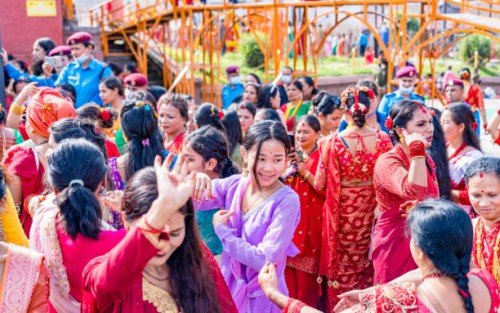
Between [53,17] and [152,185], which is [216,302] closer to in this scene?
[152,185]

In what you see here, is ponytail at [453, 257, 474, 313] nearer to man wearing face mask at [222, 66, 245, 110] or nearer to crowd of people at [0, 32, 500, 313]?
crowd of people at [0, 32, 500, 313]

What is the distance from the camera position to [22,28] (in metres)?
15.2

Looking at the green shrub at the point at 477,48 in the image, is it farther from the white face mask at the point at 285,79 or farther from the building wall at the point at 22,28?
the white face mask at the point at 285,79

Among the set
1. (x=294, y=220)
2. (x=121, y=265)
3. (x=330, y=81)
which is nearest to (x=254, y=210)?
(x=294, y=220)

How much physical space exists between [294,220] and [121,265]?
133cm

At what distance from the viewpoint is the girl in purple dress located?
318 centimetres

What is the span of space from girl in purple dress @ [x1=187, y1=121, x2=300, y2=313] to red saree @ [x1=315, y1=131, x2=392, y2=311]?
1028mm

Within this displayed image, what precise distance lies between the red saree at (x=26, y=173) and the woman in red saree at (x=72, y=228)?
1169mm

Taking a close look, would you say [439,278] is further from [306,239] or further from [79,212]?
[306,239]

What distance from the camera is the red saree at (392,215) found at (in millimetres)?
3803

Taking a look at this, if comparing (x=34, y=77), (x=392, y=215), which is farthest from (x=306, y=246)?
(x=34, y=77)

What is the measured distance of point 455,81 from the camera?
803 centimetres

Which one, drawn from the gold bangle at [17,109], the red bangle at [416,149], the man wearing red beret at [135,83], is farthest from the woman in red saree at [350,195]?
the man wearing red beret at [135,83]

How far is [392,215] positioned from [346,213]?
533 mm
